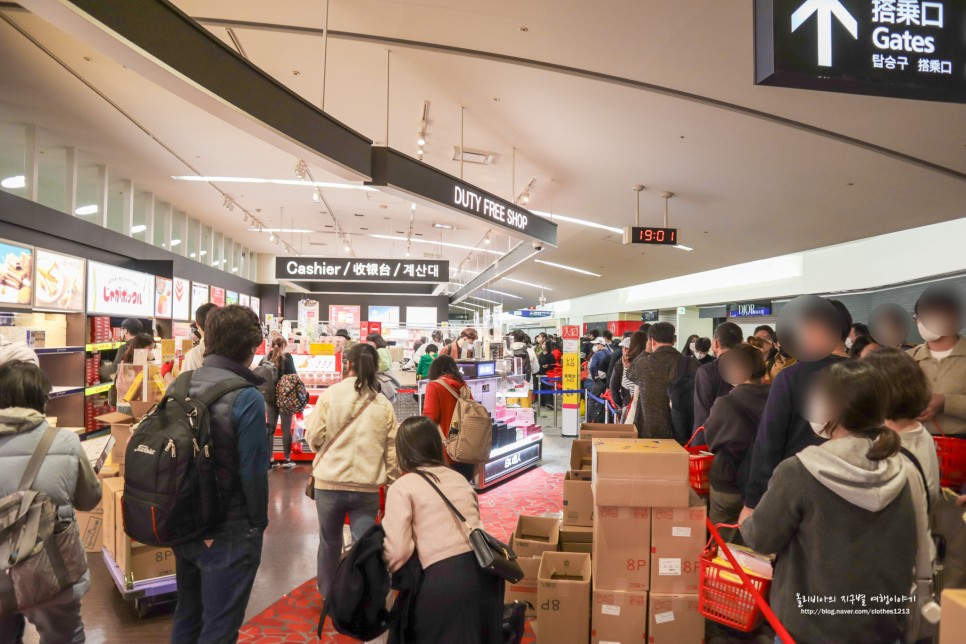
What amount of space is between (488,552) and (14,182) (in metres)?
8.03

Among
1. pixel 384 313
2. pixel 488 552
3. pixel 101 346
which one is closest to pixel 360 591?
pixel 488 552

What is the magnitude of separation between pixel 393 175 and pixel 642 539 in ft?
9.51

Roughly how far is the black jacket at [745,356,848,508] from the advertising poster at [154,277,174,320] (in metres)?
10.5

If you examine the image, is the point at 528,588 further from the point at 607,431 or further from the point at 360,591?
the point at 607,431

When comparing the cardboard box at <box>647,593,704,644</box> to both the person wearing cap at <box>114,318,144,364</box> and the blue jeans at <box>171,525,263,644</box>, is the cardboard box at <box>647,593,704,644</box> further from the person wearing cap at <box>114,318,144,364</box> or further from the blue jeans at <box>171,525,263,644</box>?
the person wearing cap at <box>114,318,144,364</box>

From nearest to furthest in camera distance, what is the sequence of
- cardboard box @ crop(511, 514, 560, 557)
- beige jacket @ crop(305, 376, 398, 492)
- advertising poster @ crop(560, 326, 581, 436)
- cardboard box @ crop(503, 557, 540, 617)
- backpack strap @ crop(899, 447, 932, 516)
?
1. backpack strap @ crop(899, 447, 932, 516)
2. beige jacket @ crop(305, 376, 398, 492)
3. cardboard box @ crop(503, 557, 540, 617)
4. cardboard box @ crop(511, 514, 560, 557)
5. advertising poster @ crop(560, 326, 581, 436)

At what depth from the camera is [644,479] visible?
277cm

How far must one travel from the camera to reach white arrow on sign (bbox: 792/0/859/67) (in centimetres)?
Answer: 215

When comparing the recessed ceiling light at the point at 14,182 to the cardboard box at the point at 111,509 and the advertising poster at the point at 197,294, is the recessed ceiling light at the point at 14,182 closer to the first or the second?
the advertising poster at the point at 197,294

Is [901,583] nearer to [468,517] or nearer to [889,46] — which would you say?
[468,517]

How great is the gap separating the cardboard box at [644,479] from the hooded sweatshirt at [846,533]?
1064 millimetres

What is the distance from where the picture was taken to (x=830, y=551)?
1619 millimetres

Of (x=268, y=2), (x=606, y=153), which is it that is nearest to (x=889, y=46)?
(x=268, y=2)

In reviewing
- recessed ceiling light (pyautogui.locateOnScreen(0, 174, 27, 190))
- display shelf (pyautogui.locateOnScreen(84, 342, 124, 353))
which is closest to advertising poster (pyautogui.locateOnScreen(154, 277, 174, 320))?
display shelf (pyautogui.locateOnScreen(84, 342, 124, 353))
